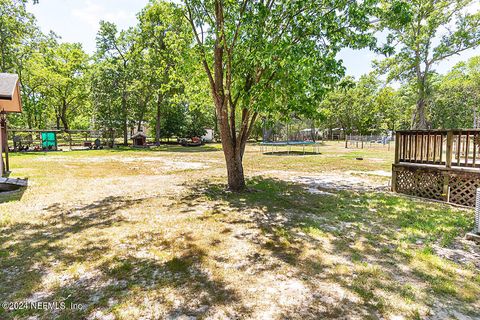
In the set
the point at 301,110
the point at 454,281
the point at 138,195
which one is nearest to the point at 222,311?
the point at 454,281

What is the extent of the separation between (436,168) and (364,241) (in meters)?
4.56

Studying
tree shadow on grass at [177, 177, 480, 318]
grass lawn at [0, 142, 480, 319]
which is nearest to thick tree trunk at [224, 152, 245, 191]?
tree shadow on grass at [177, 177, 480, 318]

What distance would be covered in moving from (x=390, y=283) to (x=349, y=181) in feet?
24.8

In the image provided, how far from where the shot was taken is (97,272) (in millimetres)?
3408

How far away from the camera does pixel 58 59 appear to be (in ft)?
108

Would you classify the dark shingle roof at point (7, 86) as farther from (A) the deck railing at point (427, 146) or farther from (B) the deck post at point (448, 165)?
(B) the deck post at point (448, 165)

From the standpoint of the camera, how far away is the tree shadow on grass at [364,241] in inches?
114

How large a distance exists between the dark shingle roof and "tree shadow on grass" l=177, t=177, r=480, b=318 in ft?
22.7

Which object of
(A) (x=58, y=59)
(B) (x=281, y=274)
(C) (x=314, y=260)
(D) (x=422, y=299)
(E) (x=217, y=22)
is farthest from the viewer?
(A) (x=58, y=59)

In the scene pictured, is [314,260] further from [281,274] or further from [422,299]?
[422,299]

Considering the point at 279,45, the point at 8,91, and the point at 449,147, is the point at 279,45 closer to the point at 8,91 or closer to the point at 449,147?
the point at 449,147

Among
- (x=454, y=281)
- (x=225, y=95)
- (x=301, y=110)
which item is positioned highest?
(x=225, y=95)

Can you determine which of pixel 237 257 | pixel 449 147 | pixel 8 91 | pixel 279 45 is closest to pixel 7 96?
pixel 8 91

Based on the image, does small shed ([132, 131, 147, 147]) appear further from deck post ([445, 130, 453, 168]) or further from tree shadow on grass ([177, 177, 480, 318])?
deck post ([445, 130, 453, 168])
